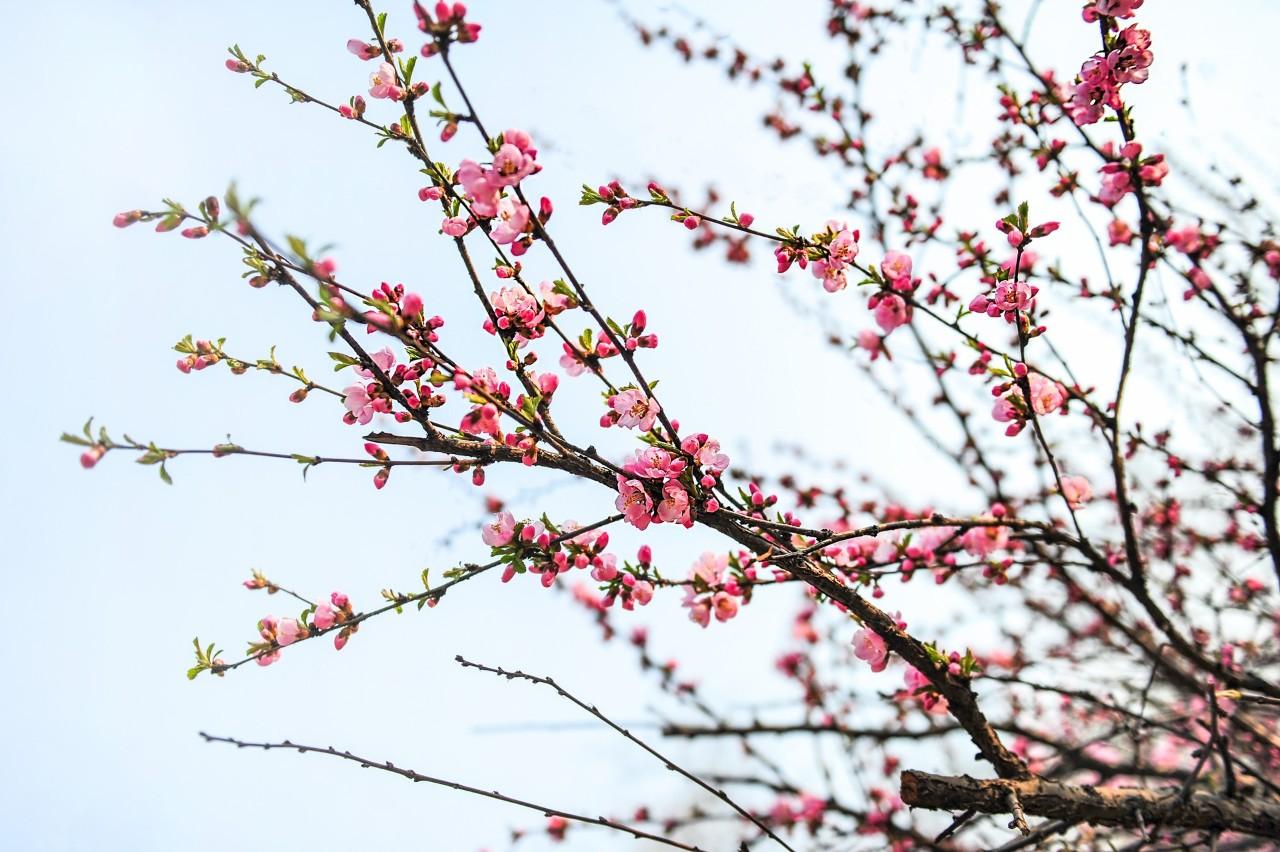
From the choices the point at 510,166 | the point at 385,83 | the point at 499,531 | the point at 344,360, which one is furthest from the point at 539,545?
the point at 385,83

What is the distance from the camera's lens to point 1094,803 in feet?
7.37

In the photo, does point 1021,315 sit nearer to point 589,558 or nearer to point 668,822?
point 589,558

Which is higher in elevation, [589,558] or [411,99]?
[411,99]

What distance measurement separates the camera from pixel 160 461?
179cm

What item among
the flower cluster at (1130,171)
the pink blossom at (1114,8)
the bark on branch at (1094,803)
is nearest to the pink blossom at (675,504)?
the bark on branch at (1094,803)

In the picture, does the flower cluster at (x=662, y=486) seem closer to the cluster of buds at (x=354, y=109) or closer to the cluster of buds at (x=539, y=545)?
the cluster of buds at (x=539, y=545)

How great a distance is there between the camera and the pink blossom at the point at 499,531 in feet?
6.57

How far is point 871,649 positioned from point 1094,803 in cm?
78

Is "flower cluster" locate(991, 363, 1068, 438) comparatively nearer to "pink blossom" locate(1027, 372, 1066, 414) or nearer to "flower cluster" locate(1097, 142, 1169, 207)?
"pink blossom" locate(1027, 372, 1066, 414)

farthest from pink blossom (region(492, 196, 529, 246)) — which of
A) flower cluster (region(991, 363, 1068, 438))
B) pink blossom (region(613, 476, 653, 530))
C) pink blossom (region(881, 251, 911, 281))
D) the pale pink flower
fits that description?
the pale pink flower

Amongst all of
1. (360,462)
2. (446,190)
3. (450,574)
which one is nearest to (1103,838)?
(450,574)

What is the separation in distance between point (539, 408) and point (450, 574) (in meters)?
0.53

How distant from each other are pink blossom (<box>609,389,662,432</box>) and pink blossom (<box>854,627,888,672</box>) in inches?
38.5

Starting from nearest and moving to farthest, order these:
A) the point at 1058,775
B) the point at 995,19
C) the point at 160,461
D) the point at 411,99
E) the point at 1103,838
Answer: the point at 160,461
the point at 411,99
the point at 1103,838
the point at 995,19
the point at 1058,775
